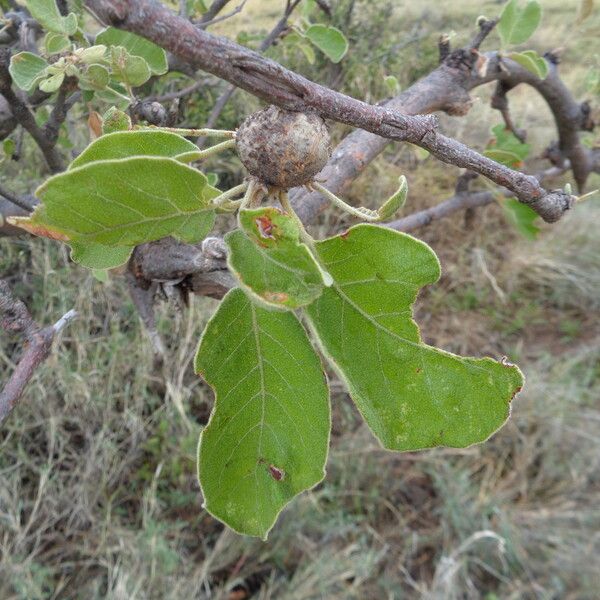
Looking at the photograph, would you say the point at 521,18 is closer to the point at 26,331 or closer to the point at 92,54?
the point at 92,54

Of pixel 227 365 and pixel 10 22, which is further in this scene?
pixel 10 22

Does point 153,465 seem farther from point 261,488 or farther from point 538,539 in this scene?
point 261,488

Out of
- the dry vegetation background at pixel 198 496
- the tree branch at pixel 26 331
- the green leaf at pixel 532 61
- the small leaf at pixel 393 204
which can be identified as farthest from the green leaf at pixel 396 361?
the dry vegetation background at pixel 198 496

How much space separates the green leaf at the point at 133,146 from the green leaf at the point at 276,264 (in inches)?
2.8

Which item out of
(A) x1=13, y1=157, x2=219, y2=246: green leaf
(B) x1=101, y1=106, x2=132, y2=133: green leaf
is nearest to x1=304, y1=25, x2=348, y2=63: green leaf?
(B) x1=101, y1=106, x2=132, y2=133: green leaf

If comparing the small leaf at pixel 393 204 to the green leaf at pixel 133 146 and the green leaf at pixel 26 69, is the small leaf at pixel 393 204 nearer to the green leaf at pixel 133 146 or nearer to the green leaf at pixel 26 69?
the green leaf at pixel 133 146

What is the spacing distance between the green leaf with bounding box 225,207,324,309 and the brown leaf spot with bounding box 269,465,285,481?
0.59 feet

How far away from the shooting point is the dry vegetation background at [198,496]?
5.77ft

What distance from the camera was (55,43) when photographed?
0.62 meters

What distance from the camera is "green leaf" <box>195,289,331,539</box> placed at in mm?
425

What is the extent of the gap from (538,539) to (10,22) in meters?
2.10

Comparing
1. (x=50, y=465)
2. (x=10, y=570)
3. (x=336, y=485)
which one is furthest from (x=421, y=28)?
(x=10, y=570)

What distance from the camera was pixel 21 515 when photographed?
6.12 ft

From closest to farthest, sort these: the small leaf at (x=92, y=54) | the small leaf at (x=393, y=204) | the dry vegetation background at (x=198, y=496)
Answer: the small leaf at (x=393, y=204)
the small leaf at (x=92, y=54)
the dry vegetation background at (x=198, y=496)
